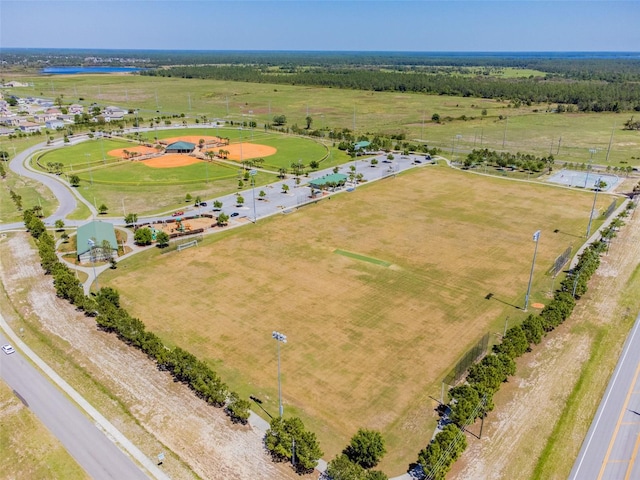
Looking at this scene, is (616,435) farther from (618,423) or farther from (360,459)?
(360,459)

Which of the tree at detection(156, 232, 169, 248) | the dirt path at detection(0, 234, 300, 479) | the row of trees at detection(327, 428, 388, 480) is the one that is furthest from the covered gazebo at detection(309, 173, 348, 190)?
the row of trees at detection(327, 428, 388, 480)

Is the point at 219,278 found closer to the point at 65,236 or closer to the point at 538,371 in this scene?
the point at 65,236

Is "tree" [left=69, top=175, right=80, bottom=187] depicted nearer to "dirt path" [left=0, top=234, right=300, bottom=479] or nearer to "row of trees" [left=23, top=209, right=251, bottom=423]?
"row of trees" [left=23, top=209, right=251, bottom=423]

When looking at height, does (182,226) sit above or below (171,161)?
below

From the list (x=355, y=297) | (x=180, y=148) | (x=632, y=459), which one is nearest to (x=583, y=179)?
(x=355, y=297)

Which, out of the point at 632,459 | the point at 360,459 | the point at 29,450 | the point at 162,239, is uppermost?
the point at 162,239

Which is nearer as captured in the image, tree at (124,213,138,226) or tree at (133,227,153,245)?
tree at (133,227,153,245)
